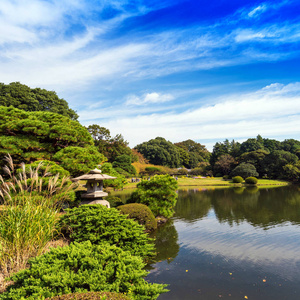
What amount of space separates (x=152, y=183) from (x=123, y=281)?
8.60 meters

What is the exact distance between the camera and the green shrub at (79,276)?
252cm

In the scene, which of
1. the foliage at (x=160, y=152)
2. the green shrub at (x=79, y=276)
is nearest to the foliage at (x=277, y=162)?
the foliage at (x=160, y=152)

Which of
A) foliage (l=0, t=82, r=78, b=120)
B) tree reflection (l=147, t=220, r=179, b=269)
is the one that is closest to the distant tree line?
foliage (l=0, t=82, r=78, b=120)

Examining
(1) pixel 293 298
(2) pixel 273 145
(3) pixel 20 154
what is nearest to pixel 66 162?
(3) pixel 20 154

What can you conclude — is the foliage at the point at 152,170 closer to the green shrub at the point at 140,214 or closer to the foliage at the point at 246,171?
the foliage at the point at 246,171

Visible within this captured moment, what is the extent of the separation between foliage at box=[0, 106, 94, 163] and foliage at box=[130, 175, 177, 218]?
5128mm

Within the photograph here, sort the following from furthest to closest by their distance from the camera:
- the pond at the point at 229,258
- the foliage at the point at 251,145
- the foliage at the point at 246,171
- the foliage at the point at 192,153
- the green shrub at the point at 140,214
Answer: the foliage at the point at 192,153 < the foliage at the point at 251,145 < the foliage at the point at 246,171 < the green shrub at the point at 140,214 < the pond at the point at 229,258

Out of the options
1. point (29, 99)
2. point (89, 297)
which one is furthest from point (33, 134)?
point (29, 99)

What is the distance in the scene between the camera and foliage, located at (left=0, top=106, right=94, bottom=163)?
11141mm

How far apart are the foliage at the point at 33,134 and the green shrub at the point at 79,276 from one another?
968 cm

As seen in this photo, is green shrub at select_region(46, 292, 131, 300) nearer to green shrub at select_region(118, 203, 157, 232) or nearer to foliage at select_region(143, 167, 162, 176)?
green shrub at select_region(118, 203, 157, 232)

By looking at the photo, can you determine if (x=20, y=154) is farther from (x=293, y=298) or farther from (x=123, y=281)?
(x=293, y=298)

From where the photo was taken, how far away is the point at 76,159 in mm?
11352

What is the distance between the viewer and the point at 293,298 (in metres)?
4.51
